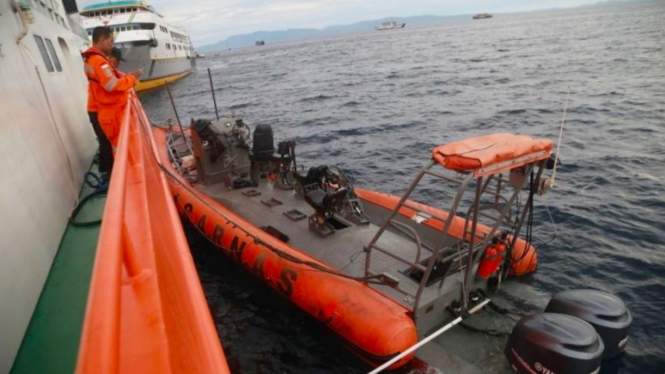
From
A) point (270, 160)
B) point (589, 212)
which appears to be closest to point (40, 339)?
point (270, 160)

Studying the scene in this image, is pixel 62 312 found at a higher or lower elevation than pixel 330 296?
higher

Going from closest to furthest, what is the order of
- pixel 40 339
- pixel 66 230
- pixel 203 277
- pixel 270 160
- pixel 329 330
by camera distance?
pixel 40 339
pixel 66 230
pixel 329 330
pixel 203 277
pixel 270 160

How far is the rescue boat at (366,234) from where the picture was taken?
3.87m

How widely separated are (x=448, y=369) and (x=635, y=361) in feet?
8.18

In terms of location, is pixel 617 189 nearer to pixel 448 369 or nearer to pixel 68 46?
pixel 448 369

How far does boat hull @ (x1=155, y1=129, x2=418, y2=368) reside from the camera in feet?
13.4

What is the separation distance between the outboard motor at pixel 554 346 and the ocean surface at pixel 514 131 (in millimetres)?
1156

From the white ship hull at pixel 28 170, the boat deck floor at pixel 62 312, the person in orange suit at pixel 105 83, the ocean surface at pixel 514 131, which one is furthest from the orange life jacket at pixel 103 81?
the ocean surface at pixel 514 131

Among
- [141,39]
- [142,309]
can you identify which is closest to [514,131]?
[142,309]

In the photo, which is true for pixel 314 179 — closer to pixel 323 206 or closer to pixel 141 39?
pixel 323 206

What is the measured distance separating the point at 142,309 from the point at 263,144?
649cm

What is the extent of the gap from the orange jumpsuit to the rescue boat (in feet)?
3.16

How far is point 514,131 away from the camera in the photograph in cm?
1358

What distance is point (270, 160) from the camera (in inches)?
305
